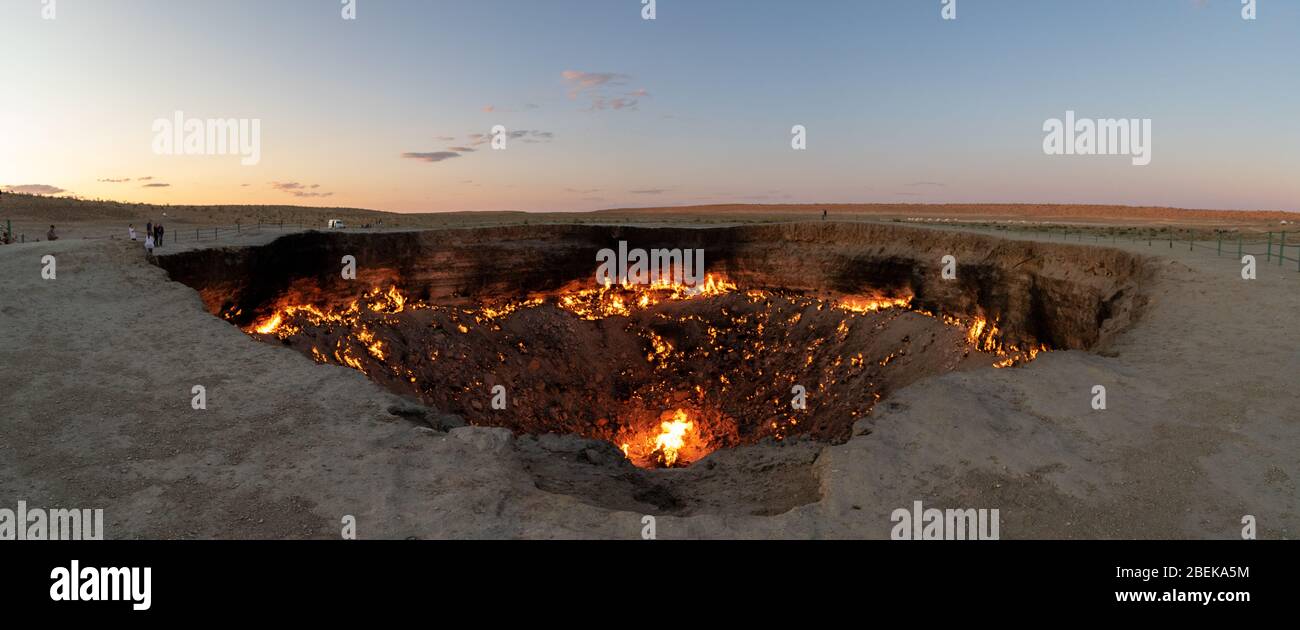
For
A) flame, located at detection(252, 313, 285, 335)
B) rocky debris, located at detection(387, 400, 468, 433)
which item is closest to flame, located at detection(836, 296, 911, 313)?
rocky debris, located at detection(387, 400, 468, 433)

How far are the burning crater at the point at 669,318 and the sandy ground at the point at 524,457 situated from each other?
21.7 feet

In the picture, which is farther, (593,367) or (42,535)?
(593,367)

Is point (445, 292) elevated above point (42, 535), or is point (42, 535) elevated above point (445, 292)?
Result: point (445, 292)

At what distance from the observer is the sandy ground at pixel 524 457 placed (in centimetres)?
777

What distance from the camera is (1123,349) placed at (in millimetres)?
14008

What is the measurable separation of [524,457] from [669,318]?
25564 mm

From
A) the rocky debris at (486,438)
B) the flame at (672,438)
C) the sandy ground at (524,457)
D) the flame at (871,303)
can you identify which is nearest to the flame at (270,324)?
the sandy ground at (524,457)

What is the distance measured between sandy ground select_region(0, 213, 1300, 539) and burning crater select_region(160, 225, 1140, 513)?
662 cm

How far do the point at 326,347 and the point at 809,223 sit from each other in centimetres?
2646

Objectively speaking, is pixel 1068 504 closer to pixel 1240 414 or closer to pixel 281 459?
pixel 1240 414

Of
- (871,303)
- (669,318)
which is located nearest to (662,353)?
(669,318)

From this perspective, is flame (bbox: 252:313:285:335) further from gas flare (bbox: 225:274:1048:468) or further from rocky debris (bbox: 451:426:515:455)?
rocky debris (bbox: 451:426:515:455)

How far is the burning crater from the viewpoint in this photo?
2534 cm
